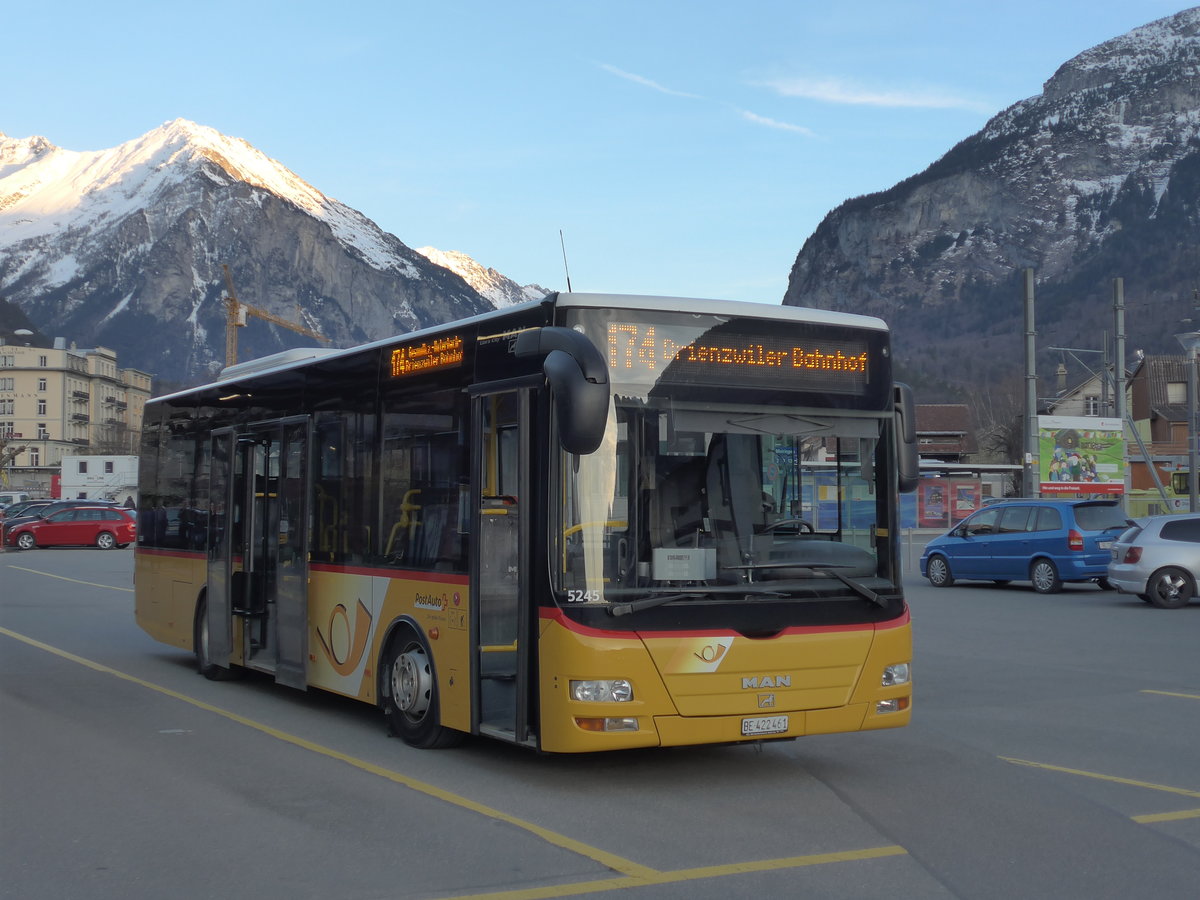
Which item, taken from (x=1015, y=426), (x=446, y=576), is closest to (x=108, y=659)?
(x=446, y=576)

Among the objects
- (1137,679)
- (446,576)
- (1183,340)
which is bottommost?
(1137,679)

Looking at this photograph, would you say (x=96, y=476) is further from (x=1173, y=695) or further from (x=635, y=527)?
(x=635, y=527)

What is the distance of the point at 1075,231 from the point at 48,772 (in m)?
185

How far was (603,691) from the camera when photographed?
7.43 metres

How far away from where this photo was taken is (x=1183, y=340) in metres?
37.5

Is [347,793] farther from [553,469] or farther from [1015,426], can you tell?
[1015,426]

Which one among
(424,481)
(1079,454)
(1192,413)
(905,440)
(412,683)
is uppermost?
(1192,413)

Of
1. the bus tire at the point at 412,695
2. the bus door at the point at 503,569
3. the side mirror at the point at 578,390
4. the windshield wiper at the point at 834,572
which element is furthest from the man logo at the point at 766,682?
the bus tire at the point at 412,695

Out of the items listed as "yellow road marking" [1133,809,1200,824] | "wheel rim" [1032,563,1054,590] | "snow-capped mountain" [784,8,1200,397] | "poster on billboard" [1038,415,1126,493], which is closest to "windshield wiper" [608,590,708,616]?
"yellow road marking" [1133,809,1200,824]

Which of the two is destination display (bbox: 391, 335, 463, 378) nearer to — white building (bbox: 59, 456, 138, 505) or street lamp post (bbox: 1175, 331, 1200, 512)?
street lamp post (bbox: 1175, 331, 1200, 512)

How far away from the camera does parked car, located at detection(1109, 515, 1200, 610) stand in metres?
21.7

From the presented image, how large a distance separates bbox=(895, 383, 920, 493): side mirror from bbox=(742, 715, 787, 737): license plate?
1.55m

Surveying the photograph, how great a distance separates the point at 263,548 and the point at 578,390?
17.5ft

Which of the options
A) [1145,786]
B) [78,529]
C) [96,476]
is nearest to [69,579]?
[78,529]
